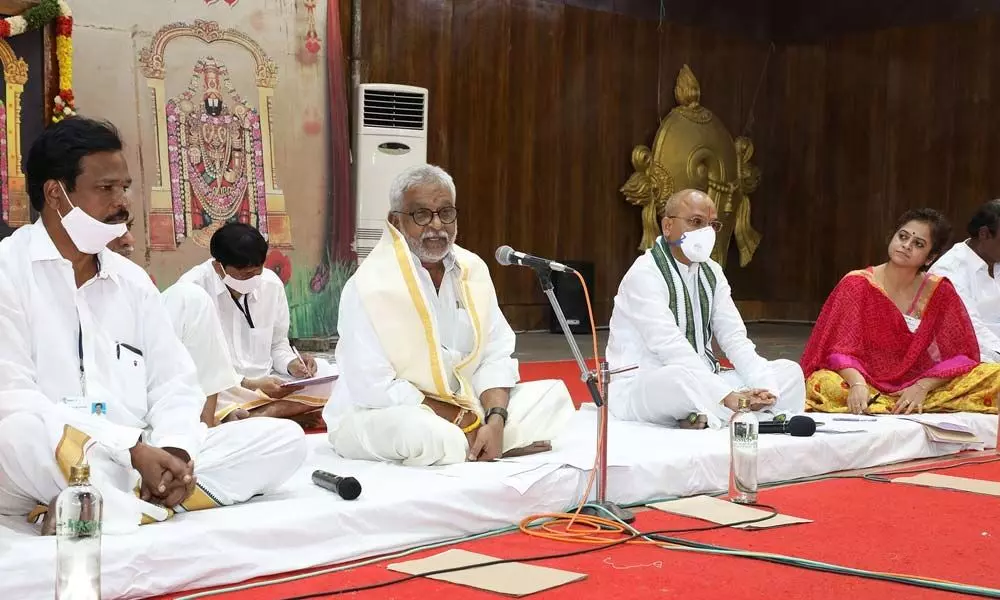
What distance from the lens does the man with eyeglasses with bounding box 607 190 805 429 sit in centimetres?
458

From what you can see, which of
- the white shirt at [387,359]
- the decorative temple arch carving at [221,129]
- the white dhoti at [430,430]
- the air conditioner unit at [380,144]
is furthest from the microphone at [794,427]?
the decorative temple arch carving at [221,129]

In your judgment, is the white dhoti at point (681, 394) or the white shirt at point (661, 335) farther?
the white shirt at point (661, 335)

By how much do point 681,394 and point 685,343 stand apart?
30 cm

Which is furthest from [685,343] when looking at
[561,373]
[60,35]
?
[60,35]

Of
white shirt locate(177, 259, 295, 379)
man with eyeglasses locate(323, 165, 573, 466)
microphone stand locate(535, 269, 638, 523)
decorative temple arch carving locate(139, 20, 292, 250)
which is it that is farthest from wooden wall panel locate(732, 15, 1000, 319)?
microphone stand locate(535, 269, 638, 523)

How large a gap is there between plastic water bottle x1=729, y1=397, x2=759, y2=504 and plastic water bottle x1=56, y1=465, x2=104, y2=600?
6.57 feet

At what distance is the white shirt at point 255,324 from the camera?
4.95 meters

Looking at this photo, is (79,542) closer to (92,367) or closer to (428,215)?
(92,367)

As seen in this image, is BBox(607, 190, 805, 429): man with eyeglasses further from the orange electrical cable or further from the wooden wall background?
the wooden wall background

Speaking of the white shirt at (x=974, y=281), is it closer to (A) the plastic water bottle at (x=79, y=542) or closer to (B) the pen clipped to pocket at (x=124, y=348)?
(B) the pen clipped to pocket at (x=124, y=348)

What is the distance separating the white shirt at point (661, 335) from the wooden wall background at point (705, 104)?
4.94m

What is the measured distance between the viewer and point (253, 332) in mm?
5109

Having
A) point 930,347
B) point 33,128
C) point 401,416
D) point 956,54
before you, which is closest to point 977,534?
point 401,416

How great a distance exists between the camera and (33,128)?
6855mm
